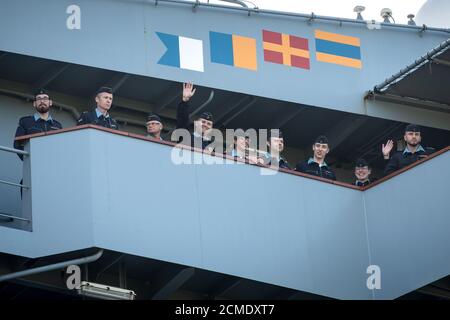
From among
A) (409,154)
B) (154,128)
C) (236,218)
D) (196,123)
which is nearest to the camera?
(236,218)

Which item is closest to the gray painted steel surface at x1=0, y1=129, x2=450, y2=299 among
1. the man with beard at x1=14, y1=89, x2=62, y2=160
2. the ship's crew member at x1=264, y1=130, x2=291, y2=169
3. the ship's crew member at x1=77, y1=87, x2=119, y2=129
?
the ship's crew member at x1=264, y1=130, x2=291, y2=169

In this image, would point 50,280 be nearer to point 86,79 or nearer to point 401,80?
point 86,79

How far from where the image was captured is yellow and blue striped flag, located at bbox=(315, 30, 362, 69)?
1603cm

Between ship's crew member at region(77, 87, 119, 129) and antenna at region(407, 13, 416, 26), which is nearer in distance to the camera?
ship's crew member at region(77, 87, 119, 129)

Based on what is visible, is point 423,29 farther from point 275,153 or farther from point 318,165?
point 275,153

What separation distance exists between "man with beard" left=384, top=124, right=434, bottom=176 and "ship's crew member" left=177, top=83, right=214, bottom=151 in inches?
84.3

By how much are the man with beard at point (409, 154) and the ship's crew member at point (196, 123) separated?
7.03ft

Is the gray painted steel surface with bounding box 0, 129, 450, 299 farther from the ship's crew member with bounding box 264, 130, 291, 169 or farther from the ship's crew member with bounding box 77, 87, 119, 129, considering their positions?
the ship's crew member with bounding box 77, 87, 119, 129

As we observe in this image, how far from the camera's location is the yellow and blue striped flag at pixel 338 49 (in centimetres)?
1603

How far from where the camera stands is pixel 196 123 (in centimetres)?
1409

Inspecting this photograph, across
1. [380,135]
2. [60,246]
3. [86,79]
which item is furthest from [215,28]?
[60,246]

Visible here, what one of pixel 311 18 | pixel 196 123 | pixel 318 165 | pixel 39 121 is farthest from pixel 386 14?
pixel 39 121

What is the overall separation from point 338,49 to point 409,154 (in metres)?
2.26

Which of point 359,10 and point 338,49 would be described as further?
point 359,10
